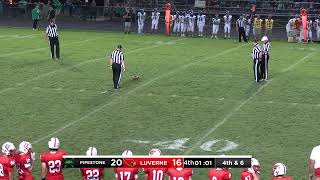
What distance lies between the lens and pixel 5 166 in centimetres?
938

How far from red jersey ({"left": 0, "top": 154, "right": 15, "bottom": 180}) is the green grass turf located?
1.62m

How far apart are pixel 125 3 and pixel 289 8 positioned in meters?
10.7

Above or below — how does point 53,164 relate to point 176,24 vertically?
below

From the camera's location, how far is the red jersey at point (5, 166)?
9.37 metres

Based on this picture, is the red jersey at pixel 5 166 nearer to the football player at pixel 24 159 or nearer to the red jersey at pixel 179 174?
the football player at pixel 24 159

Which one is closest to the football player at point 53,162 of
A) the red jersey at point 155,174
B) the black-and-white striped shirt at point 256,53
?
the red jersey at point 155,174

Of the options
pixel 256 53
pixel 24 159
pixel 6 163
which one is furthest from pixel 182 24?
pixel 6 163

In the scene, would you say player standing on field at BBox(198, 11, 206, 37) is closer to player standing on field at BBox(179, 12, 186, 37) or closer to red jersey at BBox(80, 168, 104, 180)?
player standing on field at BBox(179, 12, 186, 37)

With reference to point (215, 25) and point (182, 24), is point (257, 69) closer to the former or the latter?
point (215, 25)

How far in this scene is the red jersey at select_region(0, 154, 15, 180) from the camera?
9.37m

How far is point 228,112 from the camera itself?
15.8 m

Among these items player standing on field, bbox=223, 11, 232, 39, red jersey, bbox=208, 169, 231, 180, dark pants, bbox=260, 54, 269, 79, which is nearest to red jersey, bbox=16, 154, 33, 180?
red jersey, bbox=208, 169, 231, 180
